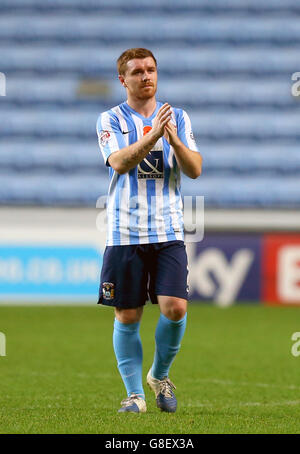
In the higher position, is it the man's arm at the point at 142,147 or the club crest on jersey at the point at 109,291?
the man's arm at the point at 142,147

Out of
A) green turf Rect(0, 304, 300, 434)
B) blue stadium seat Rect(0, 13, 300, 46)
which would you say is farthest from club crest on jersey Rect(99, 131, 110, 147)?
blue stadium seat Rect(0, 13, 300, 46)

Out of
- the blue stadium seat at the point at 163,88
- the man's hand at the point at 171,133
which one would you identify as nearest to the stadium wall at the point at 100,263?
the blue stadium seat at the point at 163,88

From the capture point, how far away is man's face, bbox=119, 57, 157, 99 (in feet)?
13.8

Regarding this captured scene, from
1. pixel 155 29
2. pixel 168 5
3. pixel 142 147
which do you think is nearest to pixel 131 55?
pixel 142 147

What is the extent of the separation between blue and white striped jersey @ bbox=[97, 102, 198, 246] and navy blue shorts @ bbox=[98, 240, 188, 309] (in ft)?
0.16

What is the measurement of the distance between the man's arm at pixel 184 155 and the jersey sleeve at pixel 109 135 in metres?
0.28

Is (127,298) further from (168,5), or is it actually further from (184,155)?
(168,5)

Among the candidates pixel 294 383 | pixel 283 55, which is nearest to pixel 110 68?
pixel 283 55

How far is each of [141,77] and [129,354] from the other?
1332 millimetres

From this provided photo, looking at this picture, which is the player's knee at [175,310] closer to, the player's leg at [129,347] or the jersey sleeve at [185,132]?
the player's leg at [129,347]

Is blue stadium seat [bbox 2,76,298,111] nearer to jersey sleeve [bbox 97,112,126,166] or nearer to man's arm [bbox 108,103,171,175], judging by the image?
jersey sleeve [bbox 97,112,126,166]

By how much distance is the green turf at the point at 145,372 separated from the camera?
157 inches

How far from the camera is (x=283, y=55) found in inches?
564
